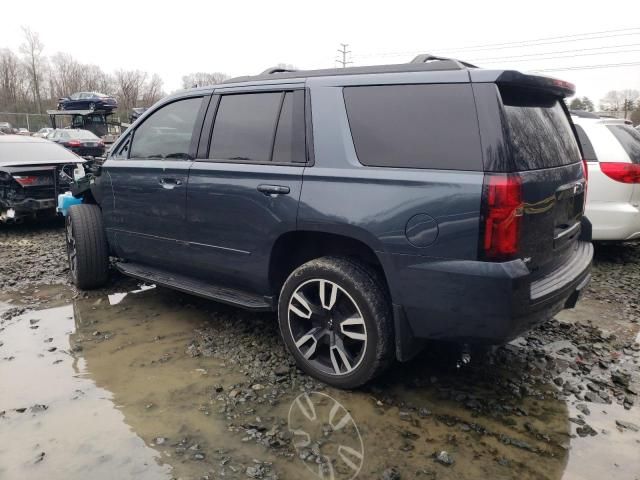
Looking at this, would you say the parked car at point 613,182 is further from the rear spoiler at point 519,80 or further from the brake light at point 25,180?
the brake light at point 25,180

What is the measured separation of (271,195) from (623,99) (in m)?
73.2

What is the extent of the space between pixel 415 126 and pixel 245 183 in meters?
1.20

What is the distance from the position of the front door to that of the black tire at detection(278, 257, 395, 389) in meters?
1.13

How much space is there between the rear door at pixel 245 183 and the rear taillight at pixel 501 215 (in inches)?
44.7

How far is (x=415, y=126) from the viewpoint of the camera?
8.89 feet

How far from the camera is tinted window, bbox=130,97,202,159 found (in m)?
3.86

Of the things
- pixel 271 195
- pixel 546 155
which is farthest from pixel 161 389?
pixel 546 155

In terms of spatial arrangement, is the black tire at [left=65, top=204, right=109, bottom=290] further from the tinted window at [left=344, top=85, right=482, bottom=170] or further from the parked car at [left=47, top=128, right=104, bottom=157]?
the parked car at [left=47, top=128, right=104, bottom=157]

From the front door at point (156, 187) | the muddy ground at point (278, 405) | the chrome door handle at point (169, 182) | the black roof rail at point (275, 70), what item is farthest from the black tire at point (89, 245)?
the black roof rail at point (275, 70)

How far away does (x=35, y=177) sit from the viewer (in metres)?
7.45

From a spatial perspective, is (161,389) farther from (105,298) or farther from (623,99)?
(623,99)

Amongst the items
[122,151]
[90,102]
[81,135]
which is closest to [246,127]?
[122,151]

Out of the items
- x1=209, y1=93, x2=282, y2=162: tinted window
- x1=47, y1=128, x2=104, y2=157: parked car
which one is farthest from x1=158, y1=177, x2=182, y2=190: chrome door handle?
x1=47, y1=128, x2=104, y2=157: parked car

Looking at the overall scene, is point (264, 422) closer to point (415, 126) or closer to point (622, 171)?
point (415, 126)
